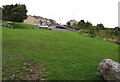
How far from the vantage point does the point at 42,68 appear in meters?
5.42

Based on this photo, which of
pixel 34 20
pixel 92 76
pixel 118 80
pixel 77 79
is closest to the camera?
pixel 118 80

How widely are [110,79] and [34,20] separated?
73.6 metres

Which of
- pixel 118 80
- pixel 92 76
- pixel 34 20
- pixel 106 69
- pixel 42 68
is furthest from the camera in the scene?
pixel 34 20

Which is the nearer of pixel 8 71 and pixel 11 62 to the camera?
pixel 8 71

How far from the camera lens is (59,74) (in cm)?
488

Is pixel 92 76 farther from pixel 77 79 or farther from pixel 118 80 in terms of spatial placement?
pixel 118 80

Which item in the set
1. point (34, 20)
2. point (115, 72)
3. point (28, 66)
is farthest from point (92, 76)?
point (34, 20)

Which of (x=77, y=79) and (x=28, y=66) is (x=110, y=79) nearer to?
(x=77, y=79)

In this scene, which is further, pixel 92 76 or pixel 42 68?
pixel 42 68

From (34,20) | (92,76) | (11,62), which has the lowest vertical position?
(92,76)

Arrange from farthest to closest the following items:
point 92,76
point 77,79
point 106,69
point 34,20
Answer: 1. point 34,20
2. point 92,76
3. point 77,79
4. point 106,69

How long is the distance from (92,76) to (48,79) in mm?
1936

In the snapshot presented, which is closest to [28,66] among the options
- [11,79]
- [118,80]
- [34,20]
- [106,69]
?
[11,79]

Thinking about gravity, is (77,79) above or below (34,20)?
below
